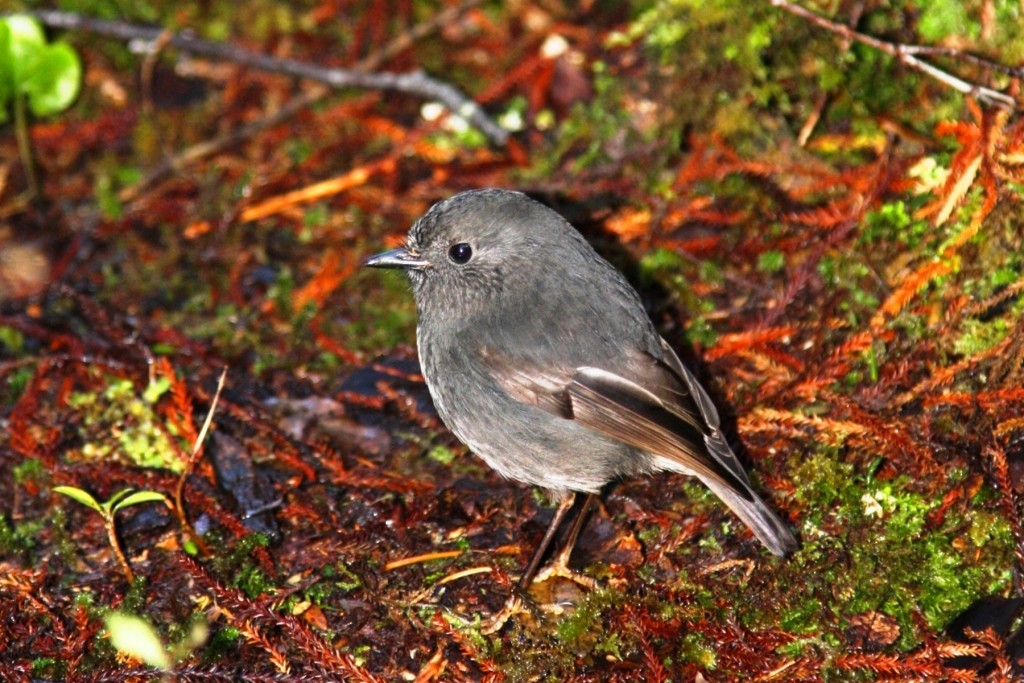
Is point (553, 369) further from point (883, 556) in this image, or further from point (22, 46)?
point (22, 46)

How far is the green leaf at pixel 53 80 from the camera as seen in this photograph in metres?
6.92

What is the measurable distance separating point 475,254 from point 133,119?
3516 mm

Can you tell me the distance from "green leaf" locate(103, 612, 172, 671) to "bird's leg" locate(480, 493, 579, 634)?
1343mm

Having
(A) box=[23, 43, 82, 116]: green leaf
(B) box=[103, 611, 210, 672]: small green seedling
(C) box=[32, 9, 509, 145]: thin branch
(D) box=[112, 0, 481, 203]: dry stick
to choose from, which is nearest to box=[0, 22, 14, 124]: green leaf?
(A) box=[23, 43, 82, 116]: green leaf

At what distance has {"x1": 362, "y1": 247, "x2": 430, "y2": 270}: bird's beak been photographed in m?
5.33

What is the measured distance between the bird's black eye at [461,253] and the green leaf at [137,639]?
2.22m

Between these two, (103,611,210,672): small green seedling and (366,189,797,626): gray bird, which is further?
(366,189,797,626): gray bird

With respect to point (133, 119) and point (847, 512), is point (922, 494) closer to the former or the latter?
point (847, 512)

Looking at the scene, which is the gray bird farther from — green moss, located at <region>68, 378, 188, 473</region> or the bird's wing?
green moss, located at <region>68, 378, 188, 473</region>

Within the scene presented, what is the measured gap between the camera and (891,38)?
600cm

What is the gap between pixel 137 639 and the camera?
4.40 metres

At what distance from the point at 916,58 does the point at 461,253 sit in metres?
2.69

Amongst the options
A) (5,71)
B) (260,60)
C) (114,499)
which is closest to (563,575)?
(114,499)

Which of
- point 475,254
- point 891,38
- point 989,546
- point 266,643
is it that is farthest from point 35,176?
point 989,546
